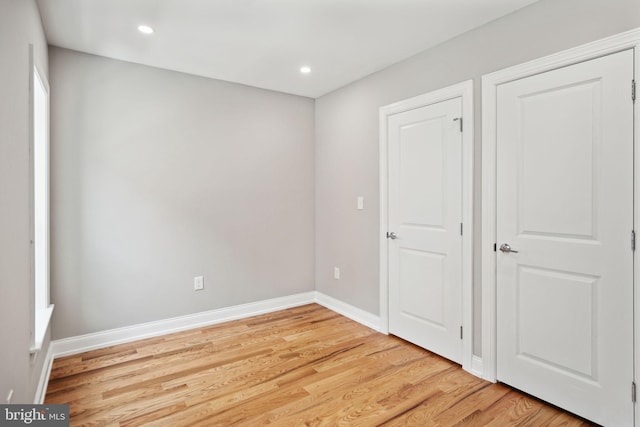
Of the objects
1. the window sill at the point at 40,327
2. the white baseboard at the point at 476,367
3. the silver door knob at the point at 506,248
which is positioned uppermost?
the silver door knob at the point at 506,248

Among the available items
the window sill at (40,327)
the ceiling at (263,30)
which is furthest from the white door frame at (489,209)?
the window sill at (40,327)

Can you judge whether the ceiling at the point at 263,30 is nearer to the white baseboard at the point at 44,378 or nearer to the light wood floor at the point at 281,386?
the white baseboard at the point at 44,378

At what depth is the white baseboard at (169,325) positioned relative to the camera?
2739mm

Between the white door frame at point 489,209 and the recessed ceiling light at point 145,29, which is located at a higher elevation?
the recessed ceiling light at point 145,29

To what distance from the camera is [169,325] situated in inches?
124

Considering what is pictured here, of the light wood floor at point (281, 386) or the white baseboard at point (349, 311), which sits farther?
the white baseboard at point (349, 311)

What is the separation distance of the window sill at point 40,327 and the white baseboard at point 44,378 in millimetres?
288

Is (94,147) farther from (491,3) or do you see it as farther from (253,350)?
(491,3)

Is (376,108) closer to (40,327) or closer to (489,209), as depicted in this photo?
(489,209)

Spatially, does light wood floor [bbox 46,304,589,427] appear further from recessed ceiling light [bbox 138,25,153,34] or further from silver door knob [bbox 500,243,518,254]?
recessed ceiling light [bbox 138,25,153,34]

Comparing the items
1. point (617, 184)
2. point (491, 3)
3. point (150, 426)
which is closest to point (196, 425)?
point (150, 426)

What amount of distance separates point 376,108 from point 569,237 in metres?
1.92

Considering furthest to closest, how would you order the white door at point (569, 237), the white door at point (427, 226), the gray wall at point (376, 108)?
the white door at point (427, 226)
the gray wall at point (376, 108)
the white door at point (569, 237)

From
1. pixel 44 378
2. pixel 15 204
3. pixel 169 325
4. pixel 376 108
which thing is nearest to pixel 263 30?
pixel 376 108
